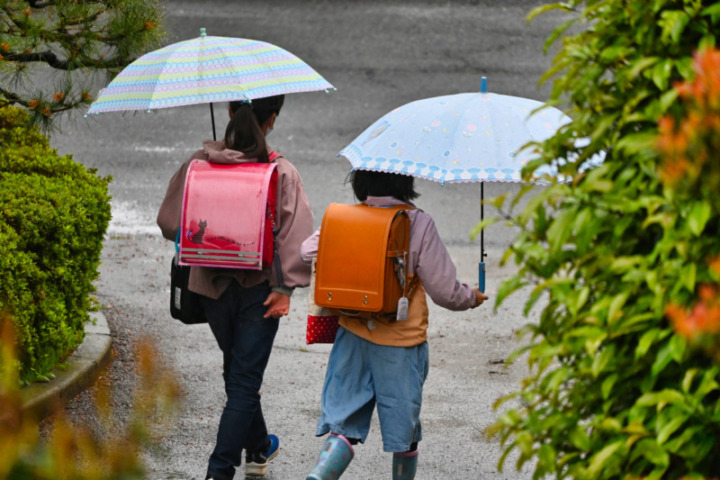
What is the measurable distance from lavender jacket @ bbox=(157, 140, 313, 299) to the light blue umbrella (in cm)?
30

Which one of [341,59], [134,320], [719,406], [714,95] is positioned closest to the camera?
[714,95]

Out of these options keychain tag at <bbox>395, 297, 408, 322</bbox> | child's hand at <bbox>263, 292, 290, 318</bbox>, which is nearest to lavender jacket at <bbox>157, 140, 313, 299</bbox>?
child's hand at <bbox>263, 292, 290, 318</bbox>

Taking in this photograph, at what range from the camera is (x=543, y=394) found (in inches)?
93.7

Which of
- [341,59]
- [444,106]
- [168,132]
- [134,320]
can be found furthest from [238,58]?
[341,59]

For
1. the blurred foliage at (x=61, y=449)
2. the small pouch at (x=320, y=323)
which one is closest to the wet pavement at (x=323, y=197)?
the blurred foliage at (x=61, y=449)

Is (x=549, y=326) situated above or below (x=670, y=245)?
below

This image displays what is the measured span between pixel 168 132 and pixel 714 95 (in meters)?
9.40

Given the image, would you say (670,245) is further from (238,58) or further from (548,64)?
(548,64)

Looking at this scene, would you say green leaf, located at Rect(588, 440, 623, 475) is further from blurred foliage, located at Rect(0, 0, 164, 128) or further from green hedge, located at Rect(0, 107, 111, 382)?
blurred foliage, located at Rect(0, 0, 164, 128)

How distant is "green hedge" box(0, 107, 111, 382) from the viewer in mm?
4812

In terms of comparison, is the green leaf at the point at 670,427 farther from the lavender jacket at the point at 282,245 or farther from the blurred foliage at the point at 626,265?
the lavender jacket at the point at 282,245

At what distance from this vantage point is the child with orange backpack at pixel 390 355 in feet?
13.2

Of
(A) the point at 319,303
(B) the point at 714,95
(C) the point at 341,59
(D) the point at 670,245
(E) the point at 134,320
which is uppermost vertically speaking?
(C) the point at 341,59

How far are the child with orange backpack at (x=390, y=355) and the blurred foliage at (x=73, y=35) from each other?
1.90 m
